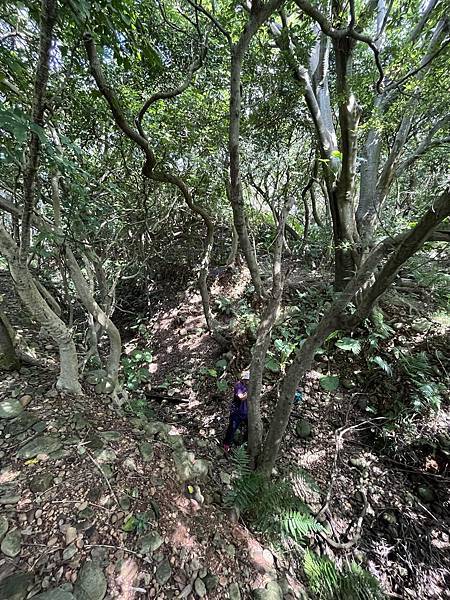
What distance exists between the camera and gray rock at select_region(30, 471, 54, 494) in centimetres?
193

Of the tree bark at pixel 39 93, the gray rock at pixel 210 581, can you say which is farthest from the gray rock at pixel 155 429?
the tree bark at pixel 39 93

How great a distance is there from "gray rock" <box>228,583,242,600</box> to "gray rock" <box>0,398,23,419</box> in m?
2.34

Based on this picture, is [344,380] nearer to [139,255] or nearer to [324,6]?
[139,255]

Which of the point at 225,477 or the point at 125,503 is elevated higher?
the point at 125,503

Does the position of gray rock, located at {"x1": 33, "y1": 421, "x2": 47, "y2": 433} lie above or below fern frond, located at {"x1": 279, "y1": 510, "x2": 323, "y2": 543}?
above

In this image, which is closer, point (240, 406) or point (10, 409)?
point (10, 409)

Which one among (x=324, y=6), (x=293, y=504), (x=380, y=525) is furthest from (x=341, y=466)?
(x=324, y=6)

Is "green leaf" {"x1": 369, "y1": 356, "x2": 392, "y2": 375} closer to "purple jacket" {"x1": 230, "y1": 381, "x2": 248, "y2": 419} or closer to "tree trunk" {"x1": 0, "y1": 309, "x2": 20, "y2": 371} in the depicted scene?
"purple jacket" {"x1": 230, "y1": 381, "x2": 248, "y2": 419}

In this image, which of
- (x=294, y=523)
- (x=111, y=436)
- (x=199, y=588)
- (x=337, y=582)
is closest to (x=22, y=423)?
(x=111, y=436)

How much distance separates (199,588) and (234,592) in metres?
0.32

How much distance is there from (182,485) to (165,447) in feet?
1.30

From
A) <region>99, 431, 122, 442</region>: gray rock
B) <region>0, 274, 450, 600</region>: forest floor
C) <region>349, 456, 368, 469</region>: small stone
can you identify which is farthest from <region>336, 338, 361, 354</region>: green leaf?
<region>99, 431, 122, 442</region>: gray rock

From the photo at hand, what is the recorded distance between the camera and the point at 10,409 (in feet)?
8.09

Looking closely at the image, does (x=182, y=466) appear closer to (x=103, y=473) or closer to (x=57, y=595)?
(x=103, y=473)
